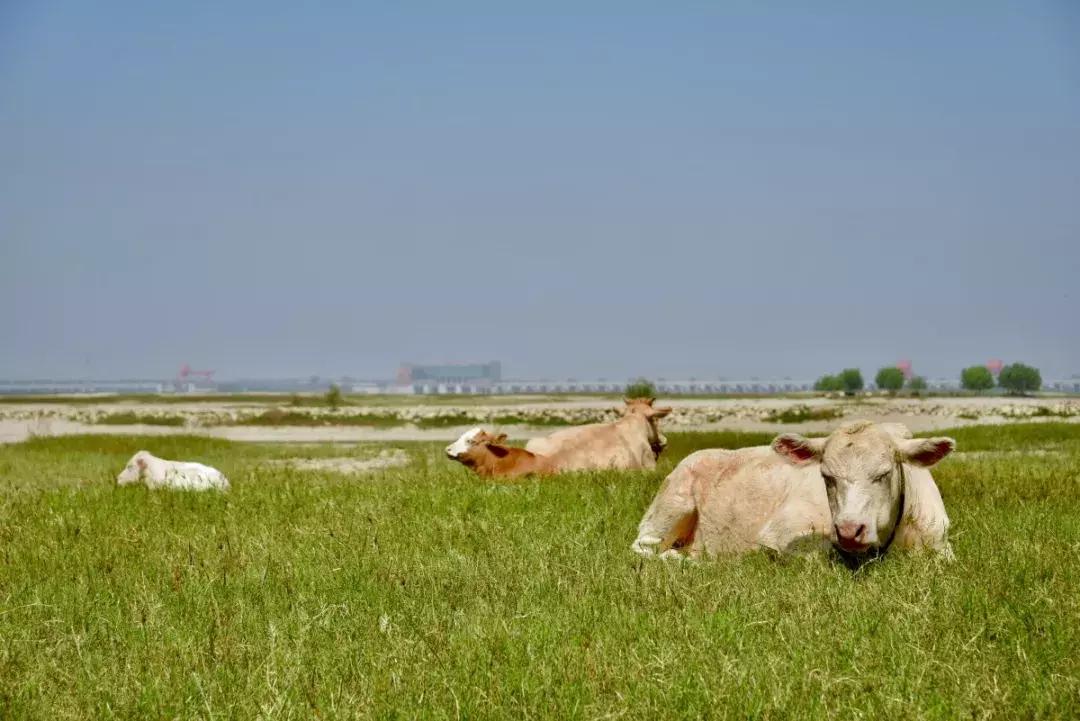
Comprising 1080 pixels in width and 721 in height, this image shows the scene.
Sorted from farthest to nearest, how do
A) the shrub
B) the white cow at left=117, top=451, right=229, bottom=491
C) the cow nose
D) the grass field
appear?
the shrub
the white cow at left=117, top=451, right=229, bottom=491
the cow nose
the grass field

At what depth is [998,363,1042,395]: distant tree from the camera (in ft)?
420

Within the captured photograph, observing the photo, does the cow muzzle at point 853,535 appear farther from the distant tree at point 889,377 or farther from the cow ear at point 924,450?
the distant tree at point 889,377

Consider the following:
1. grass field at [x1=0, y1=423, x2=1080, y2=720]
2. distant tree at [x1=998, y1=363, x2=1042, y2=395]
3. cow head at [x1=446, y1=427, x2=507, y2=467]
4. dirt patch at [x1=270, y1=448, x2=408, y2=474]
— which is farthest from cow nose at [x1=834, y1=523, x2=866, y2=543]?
distant tree at [x1=998, y1=363, x2=1042, y2=395]

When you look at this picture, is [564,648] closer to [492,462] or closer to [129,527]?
[129,527]

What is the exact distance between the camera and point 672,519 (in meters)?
8.96

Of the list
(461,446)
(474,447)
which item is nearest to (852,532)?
(474,447)

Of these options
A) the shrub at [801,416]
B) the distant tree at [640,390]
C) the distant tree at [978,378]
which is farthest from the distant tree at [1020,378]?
the distant tree at [640,390]

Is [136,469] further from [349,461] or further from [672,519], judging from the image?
[349,461]

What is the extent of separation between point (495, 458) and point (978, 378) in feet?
438

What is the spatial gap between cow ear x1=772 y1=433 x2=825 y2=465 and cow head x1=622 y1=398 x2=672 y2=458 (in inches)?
339

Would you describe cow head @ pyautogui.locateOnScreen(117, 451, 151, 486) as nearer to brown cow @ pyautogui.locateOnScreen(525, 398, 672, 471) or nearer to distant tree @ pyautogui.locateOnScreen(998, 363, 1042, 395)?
brown cow @ pyautogui.locateOnScreen(525, 398, 672, 471)

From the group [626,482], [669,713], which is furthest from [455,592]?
[626,482]

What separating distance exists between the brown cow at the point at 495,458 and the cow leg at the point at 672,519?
6197 millimetres

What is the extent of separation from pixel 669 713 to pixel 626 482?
25.6 ft
